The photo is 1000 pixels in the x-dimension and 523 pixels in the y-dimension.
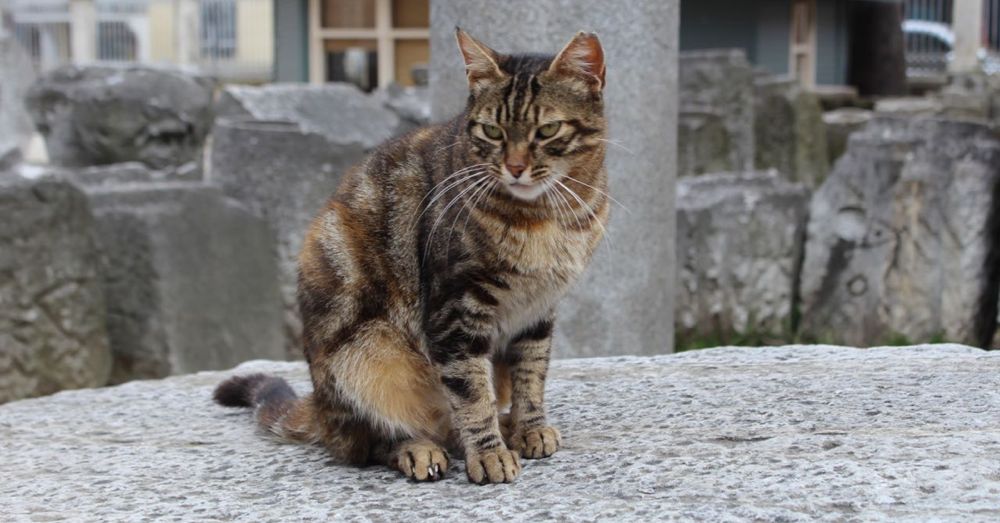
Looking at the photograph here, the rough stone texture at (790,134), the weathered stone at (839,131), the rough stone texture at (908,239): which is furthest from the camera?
the weathered stone at (839,131)

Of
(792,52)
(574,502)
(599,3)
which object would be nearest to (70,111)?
(599,3)

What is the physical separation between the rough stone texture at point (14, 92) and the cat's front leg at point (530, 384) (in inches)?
434

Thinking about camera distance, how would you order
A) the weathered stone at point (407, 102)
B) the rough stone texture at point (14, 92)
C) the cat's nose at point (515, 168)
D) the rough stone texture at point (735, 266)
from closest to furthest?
the cat's nose at point (515, 168), the rough stone texture at point (735, 266), the weathered stone at point (407, 102), the rough stone texture at point (14, 92)

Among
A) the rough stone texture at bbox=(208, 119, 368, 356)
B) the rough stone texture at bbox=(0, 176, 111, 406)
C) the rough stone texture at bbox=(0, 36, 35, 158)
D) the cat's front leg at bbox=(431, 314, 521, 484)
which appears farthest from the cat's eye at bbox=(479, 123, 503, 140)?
the rough stone texture at bbox=(0, 36, 35, 158)

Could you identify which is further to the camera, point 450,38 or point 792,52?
point 792,52

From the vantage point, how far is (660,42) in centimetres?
490

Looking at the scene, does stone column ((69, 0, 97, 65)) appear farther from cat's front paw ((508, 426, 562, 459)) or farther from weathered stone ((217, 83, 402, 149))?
cat's front paw ((508, 426, 562, 459))

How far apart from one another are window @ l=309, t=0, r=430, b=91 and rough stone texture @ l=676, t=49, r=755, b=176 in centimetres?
341

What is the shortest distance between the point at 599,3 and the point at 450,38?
628 mm

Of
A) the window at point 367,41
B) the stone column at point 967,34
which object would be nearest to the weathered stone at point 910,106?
the stone column at point 967,34

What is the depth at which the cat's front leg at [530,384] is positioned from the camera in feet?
10.7

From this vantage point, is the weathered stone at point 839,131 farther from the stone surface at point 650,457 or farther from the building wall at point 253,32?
the building wall at point 253,32

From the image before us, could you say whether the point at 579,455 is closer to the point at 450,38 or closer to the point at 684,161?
the point at 450,38

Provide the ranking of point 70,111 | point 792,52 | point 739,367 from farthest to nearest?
point 792,52 → point 70,111 → point 739,367
